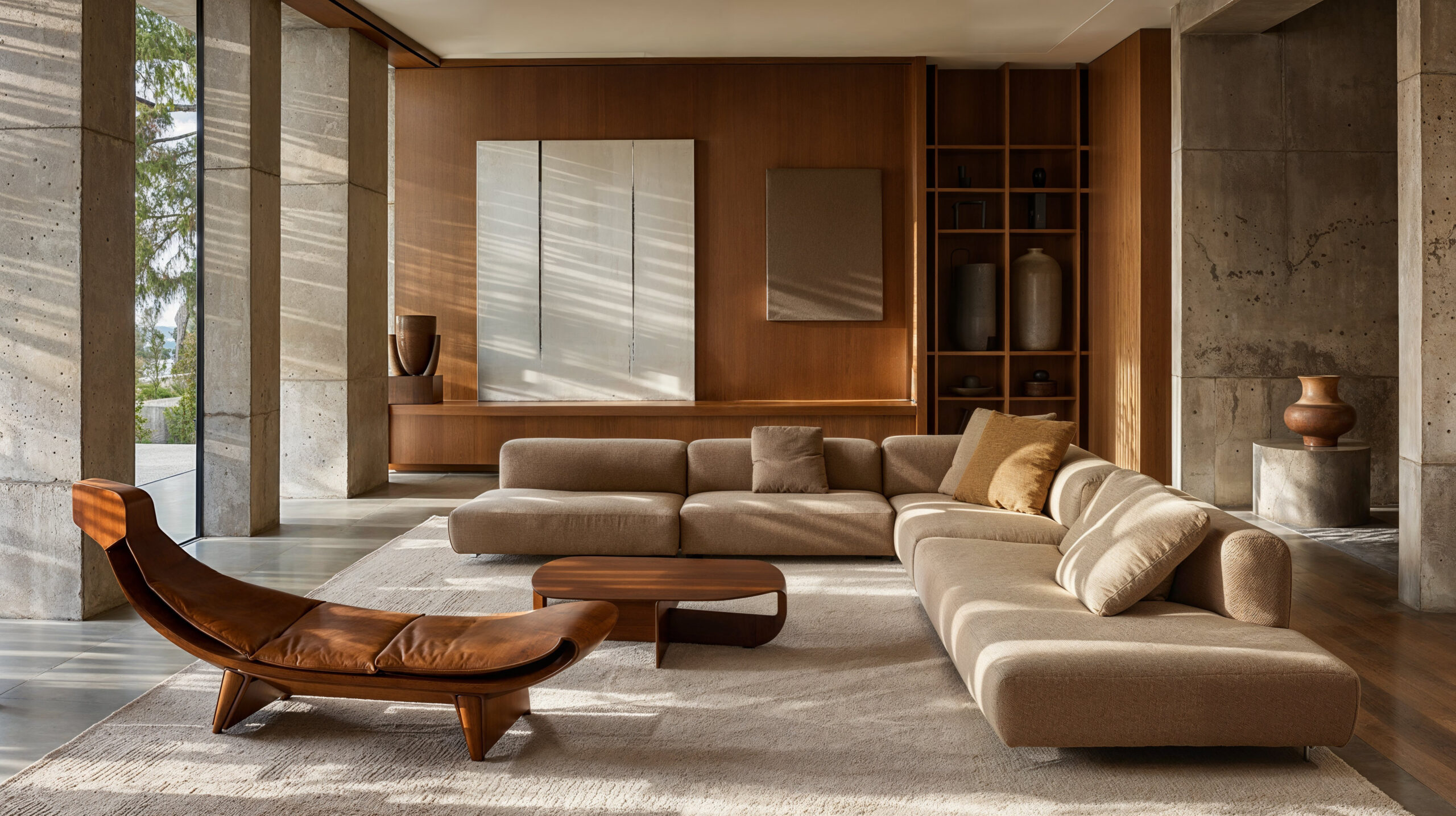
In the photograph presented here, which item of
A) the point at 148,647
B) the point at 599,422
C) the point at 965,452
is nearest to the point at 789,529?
the point at 965,452

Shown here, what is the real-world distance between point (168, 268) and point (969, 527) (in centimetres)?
455

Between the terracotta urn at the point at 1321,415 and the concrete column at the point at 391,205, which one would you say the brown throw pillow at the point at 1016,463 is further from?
the concrete column at the point at 391,205

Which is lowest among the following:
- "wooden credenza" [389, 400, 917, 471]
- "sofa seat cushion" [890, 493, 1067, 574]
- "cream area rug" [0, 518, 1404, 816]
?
"cream area rug" [0, 518, 1404, 816]

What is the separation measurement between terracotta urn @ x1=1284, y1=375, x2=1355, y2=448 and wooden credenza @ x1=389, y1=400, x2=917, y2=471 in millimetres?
2722

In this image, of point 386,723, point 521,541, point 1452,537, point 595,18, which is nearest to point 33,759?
point 386,723

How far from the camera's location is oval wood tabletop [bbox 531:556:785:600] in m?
3.80

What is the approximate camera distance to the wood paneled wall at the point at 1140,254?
7.45m

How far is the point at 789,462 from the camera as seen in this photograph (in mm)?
5707

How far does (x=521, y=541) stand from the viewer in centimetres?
531

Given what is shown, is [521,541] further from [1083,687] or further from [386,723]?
[1083,687]


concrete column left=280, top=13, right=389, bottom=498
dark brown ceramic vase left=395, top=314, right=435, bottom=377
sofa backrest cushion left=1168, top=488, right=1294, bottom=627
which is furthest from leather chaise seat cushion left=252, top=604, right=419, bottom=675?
dark brown ceramic vase left=395, top=314, right=435, bottom=377

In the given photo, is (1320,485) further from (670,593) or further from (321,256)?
(321,256)

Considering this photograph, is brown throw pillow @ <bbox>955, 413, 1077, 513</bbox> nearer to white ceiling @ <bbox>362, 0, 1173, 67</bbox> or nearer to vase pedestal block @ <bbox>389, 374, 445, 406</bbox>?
white ceiling @ <bbox>362, 0, 1173, 67</bbox>

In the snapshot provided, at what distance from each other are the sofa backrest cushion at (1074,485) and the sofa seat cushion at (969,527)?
0.23 feet
